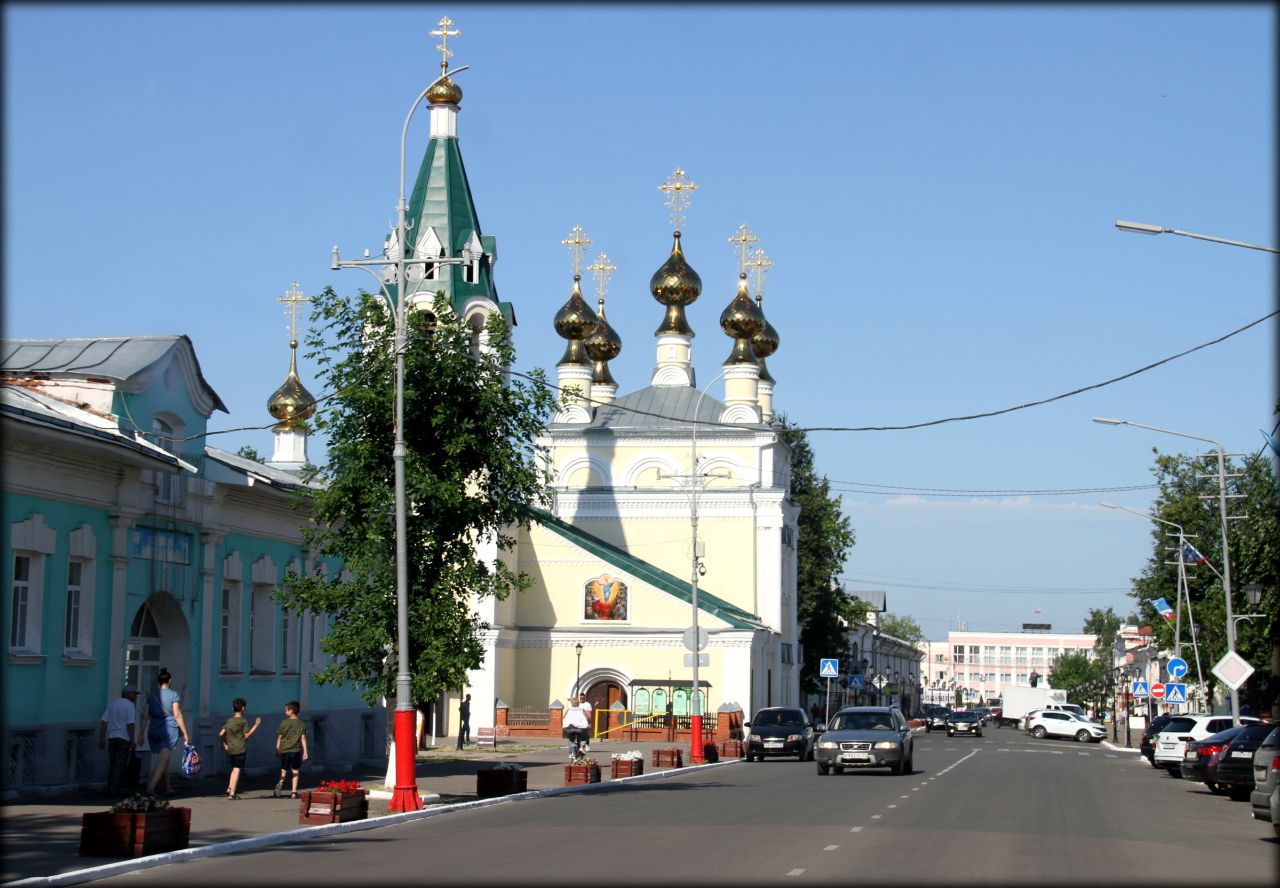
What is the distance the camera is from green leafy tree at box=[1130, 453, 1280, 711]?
3722cm

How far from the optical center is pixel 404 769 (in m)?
22.1

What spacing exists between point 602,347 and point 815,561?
17911 millimetres

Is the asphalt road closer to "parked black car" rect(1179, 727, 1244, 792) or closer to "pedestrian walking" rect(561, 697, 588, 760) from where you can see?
"parked black car" rect(1179, 727, 1244, 792)

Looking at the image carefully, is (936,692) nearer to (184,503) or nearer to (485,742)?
(485,742)

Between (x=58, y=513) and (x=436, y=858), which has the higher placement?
(x=58, y=513)

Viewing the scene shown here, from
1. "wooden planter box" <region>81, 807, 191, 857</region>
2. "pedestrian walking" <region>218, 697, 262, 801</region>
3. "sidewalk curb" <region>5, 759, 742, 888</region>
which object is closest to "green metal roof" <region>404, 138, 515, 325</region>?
"sidewalk curb" <region>5, 759, 742, 888</region>

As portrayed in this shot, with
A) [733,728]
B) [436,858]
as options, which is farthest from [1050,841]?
[733,728]

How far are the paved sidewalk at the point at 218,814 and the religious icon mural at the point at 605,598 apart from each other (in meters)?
25.7

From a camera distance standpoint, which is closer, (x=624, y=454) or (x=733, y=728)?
(x=733, y=728)

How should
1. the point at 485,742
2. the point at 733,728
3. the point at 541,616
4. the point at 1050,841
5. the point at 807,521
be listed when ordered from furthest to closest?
the point at 807,521, the point at 541,616, the point at 733,728, the point at 485,742, the point at 1050,841

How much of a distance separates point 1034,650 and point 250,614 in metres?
176

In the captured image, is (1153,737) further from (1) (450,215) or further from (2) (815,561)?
(2) (815,561)

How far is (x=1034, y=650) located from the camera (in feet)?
645

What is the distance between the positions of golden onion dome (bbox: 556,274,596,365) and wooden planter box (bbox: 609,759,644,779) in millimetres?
→ 42009
